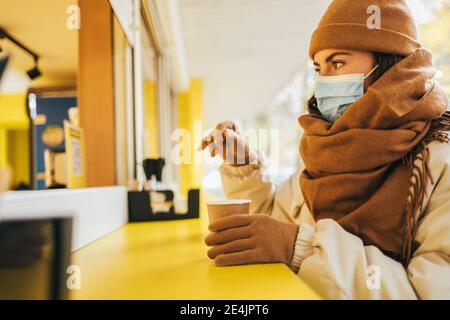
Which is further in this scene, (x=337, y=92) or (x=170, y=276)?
(x=337, y=92)

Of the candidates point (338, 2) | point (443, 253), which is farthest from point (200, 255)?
point (338, 2)

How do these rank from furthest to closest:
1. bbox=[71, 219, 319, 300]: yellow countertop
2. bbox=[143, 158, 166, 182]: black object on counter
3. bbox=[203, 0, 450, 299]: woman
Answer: bbox=[143, 158, 166, 182]: black object on counter < bbox=[203, 0, 450, 299]: woman < bbox=[71, 219, 319, 300]: yellow countertop

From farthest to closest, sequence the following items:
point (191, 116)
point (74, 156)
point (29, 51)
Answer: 1. point (191, 116)
2. point (29, 51)
3. point (74, 156)

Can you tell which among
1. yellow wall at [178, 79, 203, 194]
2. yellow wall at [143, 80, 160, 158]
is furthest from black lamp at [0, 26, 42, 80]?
yellow wall at [178, 79, 203, 194]

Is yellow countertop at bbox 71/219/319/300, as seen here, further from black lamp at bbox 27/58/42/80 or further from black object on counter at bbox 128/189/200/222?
black lamp at bbox 27/58/42/80

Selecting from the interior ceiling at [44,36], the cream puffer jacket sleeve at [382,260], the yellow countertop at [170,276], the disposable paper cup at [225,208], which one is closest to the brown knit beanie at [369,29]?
the cream puffer jacket sleeve at [382,260]

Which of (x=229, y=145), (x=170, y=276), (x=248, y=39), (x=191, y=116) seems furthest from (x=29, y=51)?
(x=191, y=116)

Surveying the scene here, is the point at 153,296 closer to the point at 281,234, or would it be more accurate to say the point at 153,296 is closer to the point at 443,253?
the point at 281,234

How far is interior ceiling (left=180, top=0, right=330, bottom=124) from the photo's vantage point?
3150 millimetres

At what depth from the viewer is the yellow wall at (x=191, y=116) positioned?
632 centimetres

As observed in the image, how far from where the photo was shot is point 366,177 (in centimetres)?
91

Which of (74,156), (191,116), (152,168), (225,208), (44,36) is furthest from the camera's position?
(191,116)

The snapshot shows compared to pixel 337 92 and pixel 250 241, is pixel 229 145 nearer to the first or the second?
pixel 337 92

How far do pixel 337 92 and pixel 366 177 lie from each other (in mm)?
346
